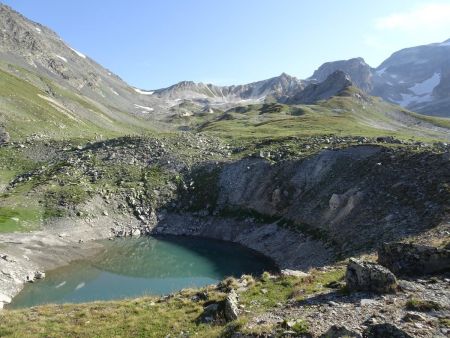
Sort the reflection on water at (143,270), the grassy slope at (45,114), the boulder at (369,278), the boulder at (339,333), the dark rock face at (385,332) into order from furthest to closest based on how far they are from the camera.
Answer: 1. the grassy slope at (45,114)
2. the reflection on water at (143,270)
3. the boulder at (369,278)
4. the boulder at (339,333)
5. the dark rock face at (385,332)

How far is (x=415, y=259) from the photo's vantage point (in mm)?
25547

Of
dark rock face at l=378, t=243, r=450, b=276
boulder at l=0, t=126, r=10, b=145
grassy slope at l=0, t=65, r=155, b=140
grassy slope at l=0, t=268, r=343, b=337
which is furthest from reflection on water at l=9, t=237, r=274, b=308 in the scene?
grassy slope at l=0, t=65, r=155, b=140

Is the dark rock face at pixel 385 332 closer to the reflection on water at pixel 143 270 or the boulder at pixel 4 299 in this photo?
the reflection on water at pixel 143 270

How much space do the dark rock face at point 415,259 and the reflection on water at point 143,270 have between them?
26116 mm

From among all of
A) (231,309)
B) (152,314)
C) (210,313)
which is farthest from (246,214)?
(231,309)

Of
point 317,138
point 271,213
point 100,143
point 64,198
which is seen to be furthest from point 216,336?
point 100,143

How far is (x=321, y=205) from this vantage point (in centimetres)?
5919

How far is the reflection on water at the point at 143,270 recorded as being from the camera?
1831 inches

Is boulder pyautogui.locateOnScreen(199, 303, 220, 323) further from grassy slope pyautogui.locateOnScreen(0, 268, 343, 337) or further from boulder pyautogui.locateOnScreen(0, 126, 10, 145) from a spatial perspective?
boulder pyautogui.locateOnScreen(0, 126, 10, 145)

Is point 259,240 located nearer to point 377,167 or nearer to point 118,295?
point 377,167

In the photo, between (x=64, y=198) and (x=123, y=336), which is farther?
(x=64, y=198)

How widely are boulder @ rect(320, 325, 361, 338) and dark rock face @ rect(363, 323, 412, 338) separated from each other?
58cm

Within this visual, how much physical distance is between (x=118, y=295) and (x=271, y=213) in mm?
28776

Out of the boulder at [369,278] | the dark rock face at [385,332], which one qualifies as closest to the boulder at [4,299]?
the boulder at [369,278]
